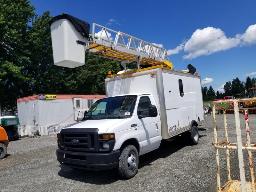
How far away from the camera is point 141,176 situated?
859 centimetres

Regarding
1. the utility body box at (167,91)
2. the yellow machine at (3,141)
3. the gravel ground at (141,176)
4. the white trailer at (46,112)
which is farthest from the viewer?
the white trailer at (46,112)

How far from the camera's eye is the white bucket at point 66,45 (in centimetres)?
901

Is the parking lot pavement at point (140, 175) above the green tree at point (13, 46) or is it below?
below

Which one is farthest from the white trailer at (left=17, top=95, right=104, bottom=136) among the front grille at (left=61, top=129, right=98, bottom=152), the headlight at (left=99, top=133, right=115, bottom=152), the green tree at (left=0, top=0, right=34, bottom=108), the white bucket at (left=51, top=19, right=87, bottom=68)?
the headlight at (left=99, top=133, right=115, bottom=152)

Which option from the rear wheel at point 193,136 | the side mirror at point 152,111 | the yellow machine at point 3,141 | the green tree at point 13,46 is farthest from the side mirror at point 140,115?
the green tree at point 13,46

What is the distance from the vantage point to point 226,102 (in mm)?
5727

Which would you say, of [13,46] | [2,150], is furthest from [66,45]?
[13,46]

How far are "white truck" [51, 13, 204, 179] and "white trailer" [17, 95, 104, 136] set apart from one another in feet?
41.6

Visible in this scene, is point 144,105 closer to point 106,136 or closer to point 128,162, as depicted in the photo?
point 128,162

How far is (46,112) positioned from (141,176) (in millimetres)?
17427

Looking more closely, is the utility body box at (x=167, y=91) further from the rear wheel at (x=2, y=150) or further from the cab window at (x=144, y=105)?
the rear wheel at (x=2, y=150)

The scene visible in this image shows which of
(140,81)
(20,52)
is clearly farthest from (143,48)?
(20,52)

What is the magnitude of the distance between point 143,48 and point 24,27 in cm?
2769

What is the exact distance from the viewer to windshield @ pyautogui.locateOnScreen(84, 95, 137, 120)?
30.2 ft
